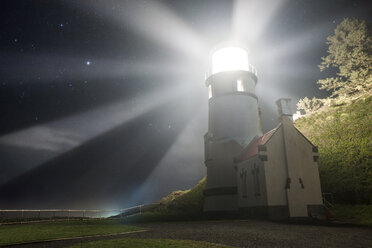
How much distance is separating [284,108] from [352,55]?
69.6ft

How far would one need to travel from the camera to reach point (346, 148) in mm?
22938

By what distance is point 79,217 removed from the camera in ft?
81.0

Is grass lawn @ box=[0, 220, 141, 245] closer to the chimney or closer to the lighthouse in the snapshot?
the lighthouse

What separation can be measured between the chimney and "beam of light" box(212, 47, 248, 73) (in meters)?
A: 7.72

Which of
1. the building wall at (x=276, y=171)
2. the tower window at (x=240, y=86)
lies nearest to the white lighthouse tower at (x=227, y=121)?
the tower window at (x=240, y=86)

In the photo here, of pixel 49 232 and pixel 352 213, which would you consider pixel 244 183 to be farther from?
pixel 49 232

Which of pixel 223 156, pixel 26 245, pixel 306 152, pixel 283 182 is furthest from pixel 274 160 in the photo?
pixel 26 245

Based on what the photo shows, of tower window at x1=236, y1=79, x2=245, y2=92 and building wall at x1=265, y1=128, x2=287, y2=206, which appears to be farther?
tower window at x1=236, y1=79, x2=245, y2=92

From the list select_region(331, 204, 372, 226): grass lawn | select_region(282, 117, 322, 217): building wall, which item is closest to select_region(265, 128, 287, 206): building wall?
select_region(282, 117, 322, 217): building wall

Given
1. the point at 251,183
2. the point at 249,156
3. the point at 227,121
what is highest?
the point at 227,121

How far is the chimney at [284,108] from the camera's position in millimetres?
19891

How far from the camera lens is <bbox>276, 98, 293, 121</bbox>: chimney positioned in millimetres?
19891

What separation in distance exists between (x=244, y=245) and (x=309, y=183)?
12.9 meters

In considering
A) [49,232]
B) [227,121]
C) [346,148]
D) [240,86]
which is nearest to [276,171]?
[227,121]
